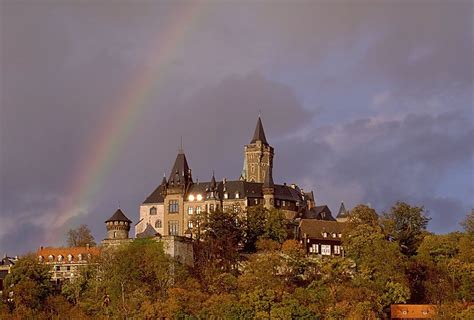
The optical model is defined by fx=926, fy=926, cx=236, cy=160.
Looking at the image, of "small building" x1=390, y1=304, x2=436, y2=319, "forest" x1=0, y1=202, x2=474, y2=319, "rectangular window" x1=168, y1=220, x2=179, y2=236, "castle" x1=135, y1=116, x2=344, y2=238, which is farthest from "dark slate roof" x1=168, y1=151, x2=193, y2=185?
"small building" x1=390, y1=304, x2=436, y2=319

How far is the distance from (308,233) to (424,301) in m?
23.4

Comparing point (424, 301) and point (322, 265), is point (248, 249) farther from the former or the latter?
point (424, 301)

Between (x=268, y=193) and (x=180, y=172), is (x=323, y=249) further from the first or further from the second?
(x=180, y=172)

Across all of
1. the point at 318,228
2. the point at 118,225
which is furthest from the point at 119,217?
the point at 318,228

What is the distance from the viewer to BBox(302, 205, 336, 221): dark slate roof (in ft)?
373

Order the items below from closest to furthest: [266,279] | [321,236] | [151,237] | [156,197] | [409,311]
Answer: [409,311] < [266,279] < [151,237] < [321,236] < [156,197]

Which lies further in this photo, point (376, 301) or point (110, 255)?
point (110, 255)

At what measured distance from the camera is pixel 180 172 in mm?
115250

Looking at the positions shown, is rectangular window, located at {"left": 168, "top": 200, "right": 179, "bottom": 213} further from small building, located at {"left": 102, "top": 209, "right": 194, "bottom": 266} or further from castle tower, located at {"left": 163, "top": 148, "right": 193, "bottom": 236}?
small building, located at {"left": 102, "top": 209, "right": 194, "bottom": 266}

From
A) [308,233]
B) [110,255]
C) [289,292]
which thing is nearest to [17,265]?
[110,255]

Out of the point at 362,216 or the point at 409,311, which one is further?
the point at 362,216

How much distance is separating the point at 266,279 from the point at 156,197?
36882 millimetres

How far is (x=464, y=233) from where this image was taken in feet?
313

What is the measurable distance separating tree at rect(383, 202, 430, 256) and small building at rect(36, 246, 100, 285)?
30927 millimetres
